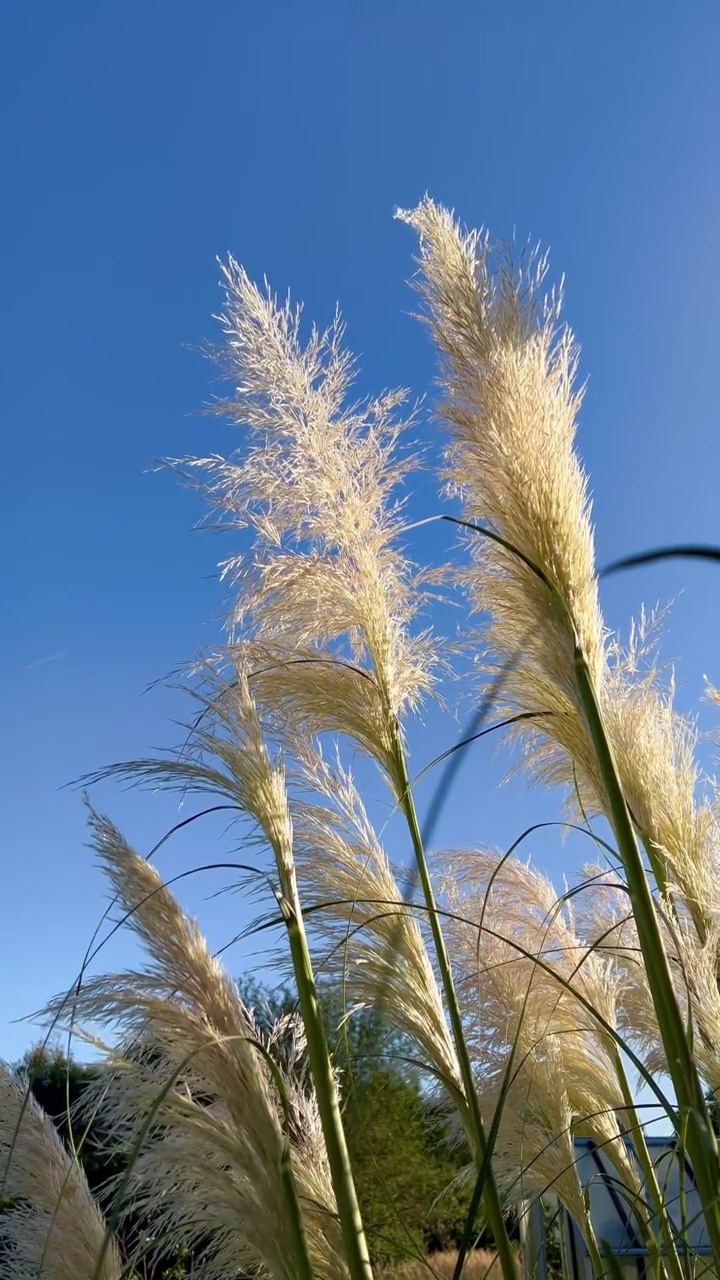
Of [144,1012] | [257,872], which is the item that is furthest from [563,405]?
[144,1012]

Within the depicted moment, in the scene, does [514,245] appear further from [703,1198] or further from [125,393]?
[125,393]

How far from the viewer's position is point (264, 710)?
6.58 feet

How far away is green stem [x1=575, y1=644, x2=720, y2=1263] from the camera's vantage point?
1071mm

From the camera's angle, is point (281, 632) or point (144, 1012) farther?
point (281, 632)

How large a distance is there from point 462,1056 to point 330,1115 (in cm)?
26

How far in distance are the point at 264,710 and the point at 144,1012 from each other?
0.76m

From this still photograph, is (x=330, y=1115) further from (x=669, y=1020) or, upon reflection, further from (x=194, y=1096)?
(x=669, y=1020)

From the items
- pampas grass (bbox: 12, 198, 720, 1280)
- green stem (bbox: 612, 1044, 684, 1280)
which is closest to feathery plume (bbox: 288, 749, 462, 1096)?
pampas grass (bbox: 12, 198, 720, 1280)

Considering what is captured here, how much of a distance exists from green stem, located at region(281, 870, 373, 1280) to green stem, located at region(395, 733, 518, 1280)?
18 centimetres

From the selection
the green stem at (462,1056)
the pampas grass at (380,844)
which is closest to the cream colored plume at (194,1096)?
the pampas grass at (380,844)

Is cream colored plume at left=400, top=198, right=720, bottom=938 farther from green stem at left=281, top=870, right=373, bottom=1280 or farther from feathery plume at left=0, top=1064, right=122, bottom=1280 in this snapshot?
feathery plume at left=0, top=1064, right=122, bottom=1280

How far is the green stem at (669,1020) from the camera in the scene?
1.07 meters

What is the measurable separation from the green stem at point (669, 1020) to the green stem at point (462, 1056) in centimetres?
24

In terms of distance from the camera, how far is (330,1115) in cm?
129
